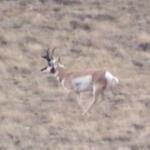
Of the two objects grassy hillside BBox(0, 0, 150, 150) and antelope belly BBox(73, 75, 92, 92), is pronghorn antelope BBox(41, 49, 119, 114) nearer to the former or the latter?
antelope belly BBox(73, 75, 92, 92)

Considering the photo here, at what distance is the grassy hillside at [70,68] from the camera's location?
17.5 meters

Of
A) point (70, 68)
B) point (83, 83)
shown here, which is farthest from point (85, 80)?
point (70, 68)

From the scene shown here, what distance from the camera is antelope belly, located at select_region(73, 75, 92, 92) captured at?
62.7 ft

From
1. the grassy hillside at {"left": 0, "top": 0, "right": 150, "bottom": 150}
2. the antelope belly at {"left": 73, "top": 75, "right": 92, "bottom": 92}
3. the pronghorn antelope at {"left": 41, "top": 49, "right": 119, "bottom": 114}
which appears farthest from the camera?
the antelope belly at {"left": 73, "top": 75, "right": 92, "bottom": 92}

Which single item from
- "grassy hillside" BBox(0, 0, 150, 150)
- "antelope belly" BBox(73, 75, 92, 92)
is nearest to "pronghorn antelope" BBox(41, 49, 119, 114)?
"antelope belly" BBox(73, 75, 92, 92)

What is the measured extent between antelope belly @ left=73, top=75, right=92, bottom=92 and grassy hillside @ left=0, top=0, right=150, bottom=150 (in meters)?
0.49

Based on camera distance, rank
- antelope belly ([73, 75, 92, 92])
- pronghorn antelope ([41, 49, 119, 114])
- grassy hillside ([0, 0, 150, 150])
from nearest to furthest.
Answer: grassy hillside ([0, 0, 150, 150]) < pronghorn antelope ([41, 49, 119, 114]) < antelope belly ([73, 75, 92, 92])

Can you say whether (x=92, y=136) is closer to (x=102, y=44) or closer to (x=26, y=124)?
(x=26, y=124)

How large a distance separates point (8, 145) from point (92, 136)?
5.40ft

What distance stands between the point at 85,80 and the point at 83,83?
98 millimetres

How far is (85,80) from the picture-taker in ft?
62.8

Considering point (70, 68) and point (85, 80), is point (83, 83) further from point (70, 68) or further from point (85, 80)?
point (70, 68)

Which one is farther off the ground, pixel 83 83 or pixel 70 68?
pixel 83 83

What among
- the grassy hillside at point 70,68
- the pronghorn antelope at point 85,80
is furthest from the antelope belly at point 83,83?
the grassy hillside at point 70,68
